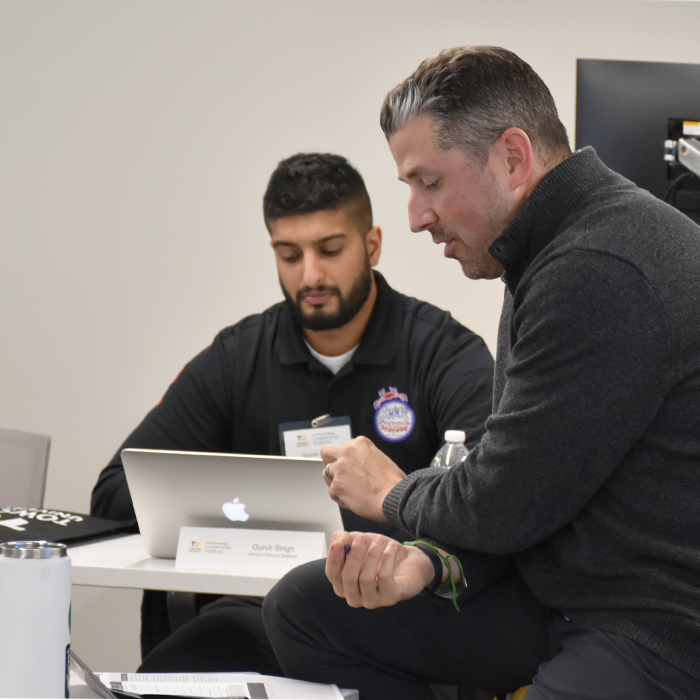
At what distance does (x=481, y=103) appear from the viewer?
1075 mm

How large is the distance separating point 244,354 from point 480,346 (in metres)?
0.60

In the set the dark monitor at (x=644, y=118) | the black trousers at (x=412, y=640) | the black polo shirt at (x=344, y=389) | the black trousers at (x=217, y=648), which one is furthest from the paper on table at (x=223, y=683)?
the dark monitor at (x=644, y=118)

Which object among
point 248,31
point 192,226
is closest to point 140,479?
point 192,226

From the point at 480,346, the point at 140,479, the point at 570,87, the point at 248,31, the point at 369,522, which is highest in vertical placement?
the point at 248,31

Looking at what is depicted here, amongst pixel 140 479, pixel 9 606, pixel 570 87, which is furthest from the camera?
pixel 570 87

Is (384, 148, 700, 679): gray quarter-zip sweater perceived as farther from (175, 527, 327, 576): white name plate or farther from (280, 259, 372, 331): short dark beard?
(280, 259, 372, 331): short dark beard

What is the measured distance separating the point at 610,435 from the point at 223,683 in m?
0.51

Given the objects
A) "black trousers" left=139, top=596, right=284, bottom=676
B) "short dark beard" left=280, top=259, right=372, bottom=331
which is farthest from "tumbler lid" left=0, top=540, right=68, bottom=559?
"short dark beard" left=280, top=259, right=372, bottom=331

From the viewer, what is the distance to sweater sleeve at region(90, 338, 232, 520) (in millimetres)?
2012

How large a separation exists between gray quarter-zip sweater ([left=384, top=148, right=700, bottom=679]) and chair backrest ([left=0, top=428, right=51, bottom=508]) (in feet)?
4.60

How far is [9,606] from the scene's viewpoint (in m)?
0.74

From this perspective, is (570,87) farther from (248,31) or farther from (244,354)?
(244,354)

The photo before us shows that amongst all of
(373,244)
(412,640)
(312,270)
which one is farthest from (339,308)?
(412,640)

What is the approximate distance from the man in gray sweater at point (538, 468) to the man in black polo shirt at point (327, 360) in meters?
0.84
